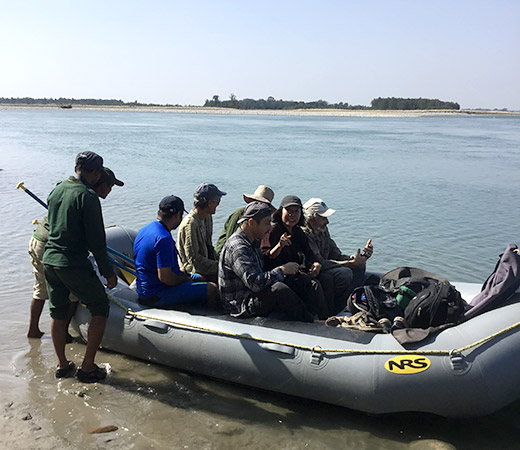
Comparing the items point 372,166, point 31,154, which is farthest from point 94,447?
point 31,154

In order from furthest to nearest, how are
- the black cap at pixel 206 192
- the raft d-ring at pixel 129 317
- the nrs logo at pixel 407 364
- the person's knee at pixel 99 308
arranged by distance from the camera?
the black cap at pixel 206 192, the raft d-ring at pixel 129 317, the person's knee at pixel 99 308, the nrs logo at pixel 407 364

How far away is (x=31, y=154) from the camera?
21469 millimetres

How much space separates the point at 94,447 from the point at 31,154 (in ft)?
65.8

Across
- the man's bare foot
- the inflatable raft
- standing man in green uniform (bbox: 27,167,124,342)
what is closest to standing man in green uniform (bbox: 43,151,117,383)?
standing man in green uniform (bbox: 27,167,124,342)

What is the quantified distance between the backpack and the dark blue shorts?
3.78 feet

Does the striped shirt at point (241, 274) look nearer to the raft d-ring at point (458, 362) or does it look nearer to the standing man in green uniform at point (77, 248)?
the standing man in green uniform at point (77, 248)

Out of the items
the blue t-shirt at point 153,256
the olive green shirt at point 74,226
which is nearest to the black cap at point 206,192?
the blue t-shirt at point 153,256

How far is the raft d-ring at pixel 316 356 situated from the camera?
366 cm

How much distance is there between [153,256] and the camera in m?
4.23

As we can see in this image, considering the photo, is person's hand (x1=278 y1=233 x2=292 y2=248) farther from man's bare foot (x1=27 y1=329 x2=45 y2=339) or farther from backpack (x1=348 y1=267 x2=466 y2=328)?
man's bare foot (x1=27 y1=329 x2=45 y2=339)

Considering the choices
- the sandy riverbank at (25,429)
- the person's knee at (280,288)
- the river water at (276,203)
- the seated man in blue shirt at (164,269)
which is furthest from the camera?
the seated man in blue shirt at (164,269)

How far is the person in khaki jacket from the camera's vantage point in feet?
15.2

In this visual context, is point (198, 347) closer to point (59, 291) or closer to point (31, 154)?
point (59, 291)

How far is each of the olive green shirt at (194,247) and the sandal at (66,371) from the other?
115 centimetres
